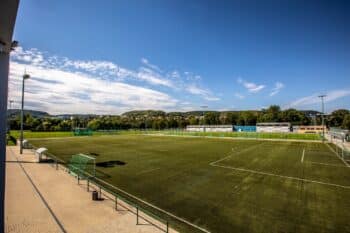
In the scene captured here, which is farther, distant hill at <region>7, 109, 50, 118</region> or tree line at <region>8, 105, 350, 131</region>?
tree line at <region>8, 105, 350, 131</region>

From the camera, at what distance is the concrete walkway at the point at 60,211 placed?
7.56 m

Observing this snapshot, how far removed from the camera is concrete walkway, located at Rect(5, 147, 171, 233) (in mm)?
7559

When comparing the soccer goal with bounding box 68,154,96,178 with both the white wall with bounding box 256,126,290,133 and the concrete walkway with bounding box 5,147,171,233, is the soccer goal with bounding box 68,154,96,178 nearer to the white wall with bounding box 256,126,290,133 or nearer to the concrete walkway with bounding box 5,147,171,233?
the concrete walkway with bounding box 5,147,171,233

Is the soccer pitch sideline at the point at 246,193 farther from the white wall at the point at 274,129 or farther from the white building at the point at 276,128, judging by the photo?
the white building at the point at 276,128

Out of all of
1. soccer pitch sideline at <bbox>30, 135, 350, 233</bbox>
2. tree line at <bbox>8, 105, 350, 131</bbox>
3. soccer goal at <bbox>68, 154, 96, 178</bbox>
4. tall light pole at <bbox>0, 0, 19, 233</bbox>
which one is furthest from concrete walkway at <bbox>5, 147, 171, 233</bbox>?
tree line at <bbox>8, 105, 350, 131</bbox>

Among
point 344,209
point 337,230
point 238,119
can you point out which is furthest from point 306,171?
point 238,119

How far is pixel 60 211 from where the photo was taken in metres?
8.84

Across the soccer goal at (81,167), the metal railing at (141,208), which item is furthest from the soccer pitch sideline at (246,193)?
the soccer goal at (81,167)

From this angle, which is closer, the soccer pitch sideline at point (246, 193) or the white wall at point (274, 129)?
the soccer pitch sideline at point (246, 193)

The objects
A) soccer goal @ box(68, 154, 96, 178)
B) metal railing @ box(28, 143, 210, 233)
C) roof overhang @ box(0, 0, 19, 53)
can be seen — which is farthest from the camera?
soccer goal @ box(68, 154, 96, 178)

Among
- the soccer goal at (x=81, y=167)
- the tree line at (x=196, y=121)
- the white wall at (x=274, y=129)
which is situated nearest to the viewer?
the soccer goal at (x=81, y=167)

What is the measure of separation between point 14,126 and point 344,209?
92.7m

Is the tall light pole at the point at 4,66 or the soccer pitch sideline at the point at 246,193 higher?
the tall light pole at the point at 4,66

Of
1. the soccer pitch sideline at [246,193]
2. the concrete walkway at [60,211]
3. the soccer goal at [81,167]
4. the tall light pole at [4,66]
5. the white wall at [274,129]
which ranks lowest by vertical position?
the soccer pitch sideline at [246,193]
